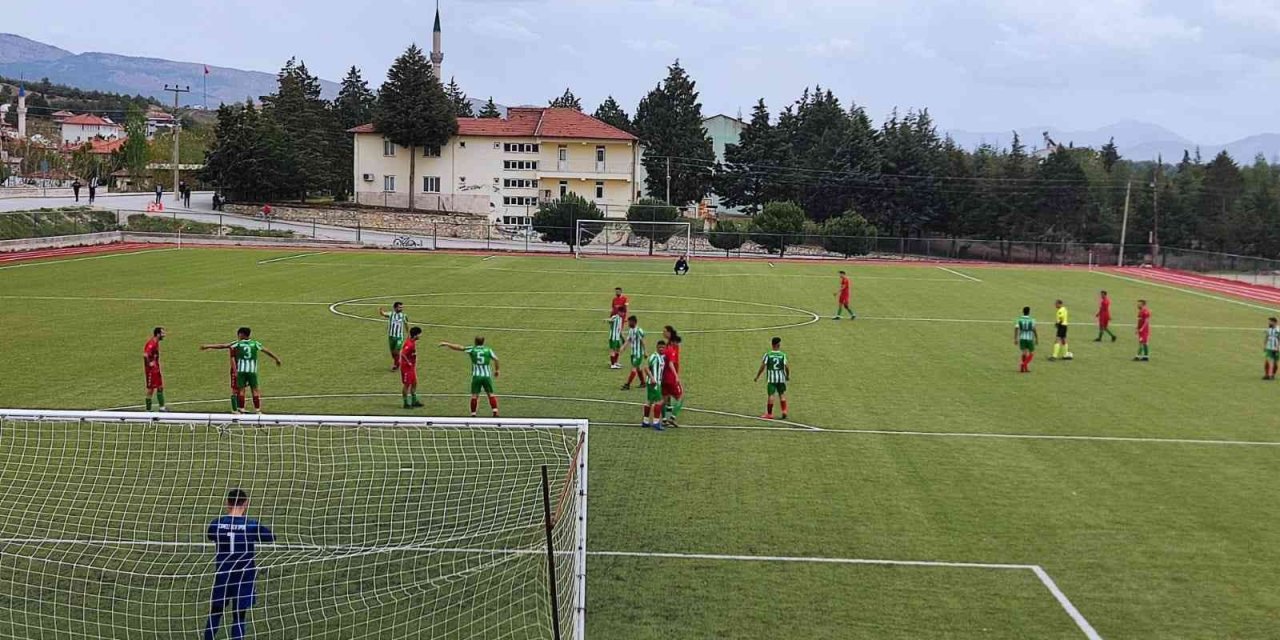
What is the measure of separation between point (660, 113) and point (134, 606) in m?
95.1

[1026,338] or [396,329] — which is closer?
[396,329]

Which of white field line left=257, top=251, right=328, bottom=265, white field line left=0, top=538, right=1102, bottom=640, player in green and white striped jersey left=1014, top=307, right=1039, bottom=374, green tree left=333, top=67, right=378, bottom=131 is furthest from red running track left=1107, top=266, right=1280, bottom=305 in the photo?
green tree left=333, top=67, right=378, bottom=131

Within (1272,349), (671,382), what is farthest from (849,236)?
(671,382)

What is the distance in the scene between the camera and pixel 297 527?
1342cm

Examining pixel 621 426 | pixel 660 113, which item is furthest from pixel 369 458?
pixel 660 113

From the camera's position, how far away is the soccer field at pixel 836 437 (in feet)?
38.5

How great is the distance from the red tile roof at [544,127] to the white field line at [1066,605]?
262 feet

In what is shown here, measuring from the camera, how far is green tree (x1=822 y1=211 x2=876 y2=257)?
75.1 m

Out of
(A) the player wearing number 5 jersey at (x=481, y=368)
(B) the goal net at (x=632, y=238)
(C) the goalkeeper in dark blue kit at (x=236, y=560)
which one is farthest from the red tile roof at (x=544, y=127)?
(C) the goalkeeper in dark blue kit at (x=236, y=560)

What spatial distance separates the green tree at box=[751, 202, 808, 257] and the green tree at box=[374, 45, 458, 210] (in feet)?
94.1

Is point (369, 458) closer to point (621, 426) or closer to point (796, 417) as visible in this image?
point (621, 426)

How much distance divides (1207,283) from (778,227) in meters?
26.9

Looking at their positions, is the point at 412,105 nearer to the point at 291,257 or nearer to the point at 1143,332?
the point at 291,257

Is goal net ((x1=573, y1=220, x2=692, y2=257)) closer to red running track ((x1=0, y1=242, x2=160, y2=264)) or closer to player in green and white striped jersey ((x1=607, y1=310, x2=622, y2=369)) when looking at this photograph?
red running track ((x1=0, y1=242, x2=160, y2=264))
